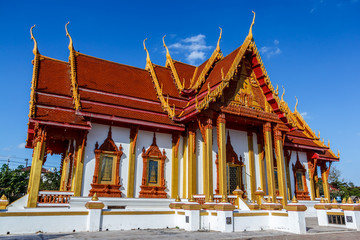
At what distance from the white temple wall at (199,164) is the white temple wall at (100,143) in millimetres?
2809

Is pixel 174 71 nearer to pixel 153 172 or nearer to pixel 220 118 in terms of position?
pixel 220 118

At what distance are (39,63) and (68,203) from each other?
6.78 metres

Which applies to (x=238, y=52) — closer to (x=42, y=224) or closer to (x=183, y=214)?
(x=183, y=214)

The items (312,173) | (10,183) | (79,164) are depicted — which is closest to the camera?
(79,164)

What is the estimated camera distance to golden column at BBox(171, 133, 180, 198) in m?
12.4

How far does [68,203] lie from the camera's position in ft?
34.6

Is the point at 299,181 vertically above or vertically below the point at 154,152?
below

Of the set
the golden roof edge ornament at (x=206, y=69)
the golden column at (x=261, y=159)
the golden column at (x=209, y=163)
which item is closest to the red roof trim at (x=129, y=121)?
the golden column at (x=209, y=163)

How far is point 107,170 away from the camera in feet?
38.3

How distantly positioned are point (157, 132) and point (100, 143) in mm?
2429

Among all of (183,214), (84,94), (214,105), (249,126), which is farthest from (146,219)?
(249,126)

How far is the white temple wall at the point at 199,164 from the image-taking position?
40.1 ft

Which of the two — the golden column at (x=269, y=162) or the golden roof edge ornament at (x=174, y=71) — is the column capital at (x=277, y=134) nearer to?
the golden column at (x=269, y=162)

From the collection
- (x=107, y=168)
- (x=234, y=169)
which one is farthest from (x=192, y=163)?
(x=107, y=168)
